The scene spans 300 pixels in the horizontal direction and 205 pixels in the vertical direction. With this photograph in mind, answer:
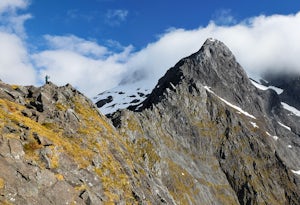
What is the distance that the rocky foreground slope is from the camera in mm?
44844

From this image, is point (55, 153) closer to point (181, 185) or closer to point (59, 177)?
point (59, 177)

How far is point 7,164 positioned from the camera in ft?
135

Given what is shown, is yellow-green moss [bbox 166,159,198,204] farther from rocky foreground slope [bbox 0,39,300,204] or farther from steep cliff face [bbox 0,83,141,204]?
steep cliff face [bbox 0,83,141,204]

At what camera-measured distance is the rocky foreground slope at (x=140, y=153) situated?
147 feet

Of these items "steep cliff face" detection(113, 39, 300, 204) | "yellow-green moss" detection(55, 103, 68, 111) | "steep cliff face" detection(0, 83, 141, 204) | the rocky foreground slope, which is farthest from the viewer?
"steep cliff face" detection(113, 39, 300, 204)

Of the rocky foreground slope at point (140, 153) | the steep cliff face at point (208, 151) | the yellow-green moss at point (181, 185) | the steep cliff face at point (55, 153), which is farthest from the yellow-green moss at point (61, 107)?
the yellow-green moss at point (181, 185)

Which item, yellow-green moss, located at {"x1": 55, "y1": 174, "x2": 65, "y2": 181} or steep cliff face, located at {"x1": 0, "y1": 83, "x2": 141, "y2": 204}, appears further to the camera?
yellow-green moss, located at {"x1": 55, "y1": 174, "x2": 65, "y2": 181}

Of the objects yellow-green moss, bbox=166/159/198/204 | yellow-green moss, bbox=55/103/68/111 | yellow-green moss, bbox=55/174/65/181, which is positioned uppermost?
yellow-green moss, bbox=55/103/68/111

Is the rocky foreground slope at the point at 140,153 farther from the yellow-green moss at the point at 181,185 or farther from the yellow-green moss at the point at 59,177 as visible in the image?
the yellow-green moss at the point at 181,185

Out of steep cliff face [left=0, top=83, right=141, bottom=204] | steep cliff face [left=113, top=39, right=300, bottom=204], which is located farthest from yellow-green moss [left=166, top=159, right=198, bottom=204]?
steep cliff face [left=0, top=83, right=141, bottom=204]

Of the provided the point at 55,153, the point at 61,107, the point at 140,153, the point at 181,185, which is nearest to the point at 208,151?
the point at 181,185

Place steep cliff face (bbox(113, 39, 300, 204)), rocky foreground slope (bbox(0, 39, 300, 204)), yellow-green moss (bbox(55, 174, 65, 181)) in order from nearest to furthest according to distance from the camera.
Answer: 1. rocky foreground slope (bbox(0, 39, 300, 204))
2. yellow-green moss (bbox(55, 174, 65, 181))
3. steep cliff face (bbox(113, 39, 300, 204))

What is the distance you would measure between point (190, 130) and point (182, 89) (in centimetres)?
2187

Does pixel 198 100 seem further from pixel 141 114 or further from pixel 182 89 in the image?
pixel 141 114
